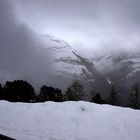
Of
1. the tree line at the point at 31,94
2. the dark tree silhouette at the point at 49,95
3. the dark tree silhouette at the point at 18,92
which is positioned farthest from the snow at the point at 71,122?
the dark tree silhouette at the point at 49,95

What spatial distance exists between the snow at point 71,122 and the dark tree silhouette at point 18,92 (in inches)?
2334

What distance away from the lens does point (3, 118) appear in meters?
20.0

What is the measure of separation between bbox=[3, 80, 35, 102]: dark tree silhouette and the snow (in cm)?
5927

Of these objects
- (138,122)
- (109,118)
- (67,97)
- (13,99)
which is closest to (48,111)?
(109,118)

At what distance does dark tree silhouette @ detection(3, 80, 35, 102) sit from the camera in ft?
257

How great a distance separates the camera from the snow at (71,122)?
1498cm

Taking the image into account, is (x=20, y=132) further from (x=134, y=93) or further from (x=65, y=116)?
(x=134, y=93)

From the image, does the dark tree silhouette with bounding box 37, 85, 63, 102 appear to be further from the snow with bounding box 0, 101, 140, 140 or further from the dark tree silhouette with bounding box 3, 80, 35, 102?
the snow with bounding box 0, 101, 140, 140

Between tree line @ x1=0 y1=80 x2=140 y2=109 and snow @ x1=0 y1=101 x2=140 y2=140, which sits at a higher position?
tree line @ x1=0 y1=80 x2=140 y2=109

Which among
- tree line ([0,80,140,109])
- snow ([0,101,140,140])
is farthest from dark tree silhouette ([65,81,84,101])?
snow ([0,101,140,140])

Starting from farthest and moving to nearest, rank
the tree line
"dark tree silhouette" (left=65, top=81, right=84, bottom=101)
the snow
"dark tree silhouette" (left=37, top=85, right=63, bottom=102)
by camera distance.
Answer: "dark tree silhouette" (left=37, top=85, right=63, bottom=102), "dark tree silhouette" (left=65, top=81, right=84, bottom=101), the tree line, the snow

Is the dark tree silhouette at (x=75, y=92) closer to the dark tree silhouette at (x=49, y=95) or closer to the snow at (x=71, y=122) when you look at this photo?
the dark tree silhouette at (x=49, y=95)

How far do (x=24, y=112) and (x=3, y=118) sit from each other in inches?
68.2

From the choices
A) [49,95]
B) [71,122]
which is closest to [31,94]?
[49,95]
